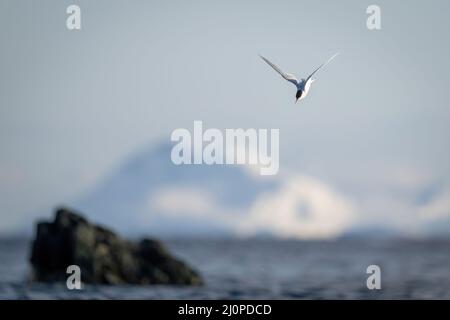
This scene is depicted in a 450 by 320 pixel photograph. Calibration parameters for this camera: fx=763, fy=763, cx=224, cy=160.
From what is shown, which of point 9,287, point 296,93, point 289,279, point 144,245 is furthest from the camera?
point 289,279

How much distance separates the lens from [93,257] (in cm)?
4147

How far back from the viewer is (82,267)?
41.2 metres

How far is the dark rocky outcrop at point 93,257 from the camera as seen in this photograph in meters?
41.2

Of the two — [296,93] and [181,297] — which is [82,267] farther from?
[296,93]

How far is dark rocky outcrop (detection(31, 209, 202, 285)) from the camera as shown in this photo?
135 ft
